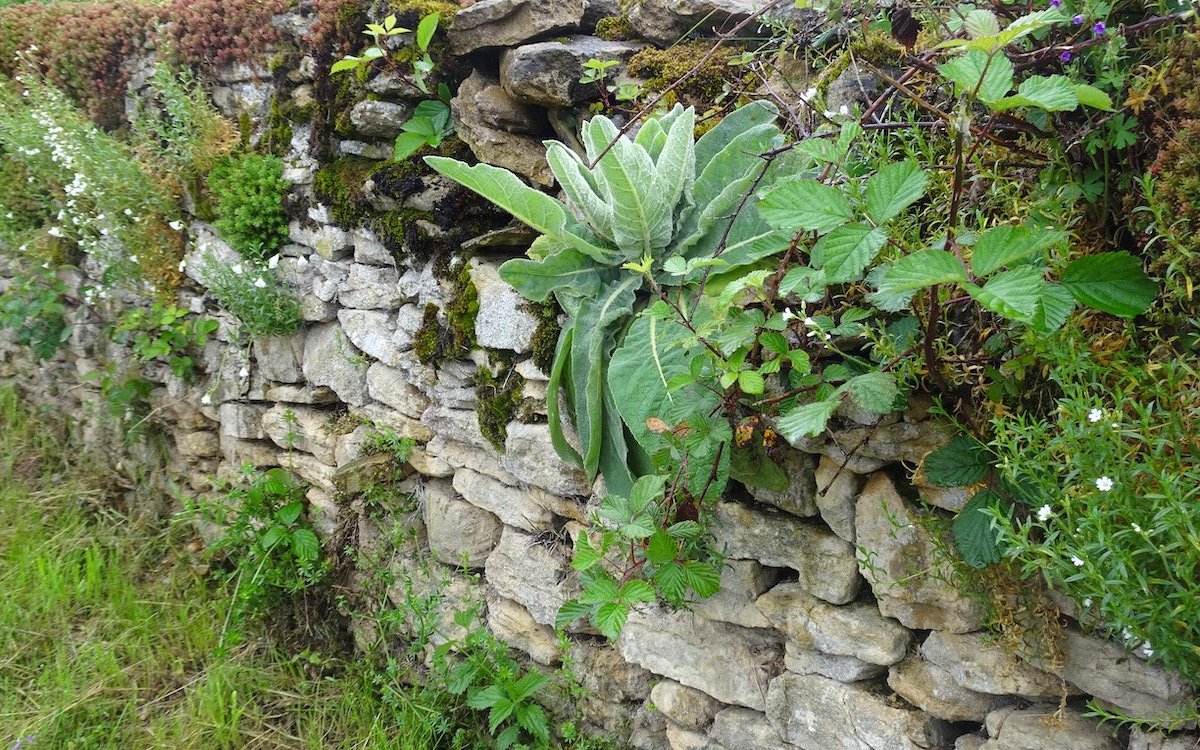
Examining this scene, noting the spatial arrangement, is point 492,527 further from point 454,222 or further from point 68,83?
point 68,83

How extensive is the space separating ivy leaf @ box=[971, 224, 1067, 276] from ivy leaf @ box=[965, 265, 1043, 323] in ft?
0.07

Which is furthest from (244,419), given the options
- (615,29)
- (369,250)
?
(615,29)

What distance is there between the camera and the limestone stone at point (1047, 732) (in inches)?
55.4

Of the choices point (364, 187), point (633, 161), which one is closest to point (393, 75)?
point (364, 187)

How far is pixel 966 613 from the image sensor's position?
1533 mm

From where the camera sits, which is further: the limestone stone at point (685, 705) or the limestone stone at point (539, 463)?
the limestone stone at point (539, 463)

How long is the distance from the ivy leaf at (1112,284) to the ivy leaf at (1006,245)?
0.09 m

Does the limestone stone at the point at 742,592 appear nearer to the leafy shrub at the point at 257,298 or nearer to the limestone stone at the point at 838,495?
the limestone stone at the point at 838,495

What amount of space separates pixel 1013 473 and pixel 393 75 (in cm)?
241

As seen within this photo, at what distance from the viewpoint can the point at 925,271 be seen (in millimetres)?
1224

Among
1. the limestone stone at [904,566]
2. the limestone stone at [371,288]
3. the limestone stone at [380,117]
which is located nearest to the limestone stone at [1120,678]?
the limestone stone at [904,566]

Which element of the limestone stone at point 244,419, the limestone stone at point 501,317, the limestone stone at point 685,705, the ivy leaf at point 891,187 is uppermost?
the ivy leaf at point 891,187

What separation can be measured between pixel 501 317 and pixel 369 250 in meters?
0.89

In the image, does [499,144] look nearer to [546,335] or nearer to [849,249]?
[546,335]
